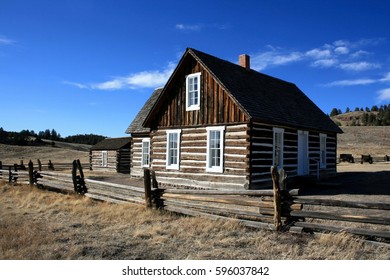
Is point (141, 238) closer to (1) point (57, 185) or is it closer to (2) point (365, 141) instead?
(1) point (57, 185)

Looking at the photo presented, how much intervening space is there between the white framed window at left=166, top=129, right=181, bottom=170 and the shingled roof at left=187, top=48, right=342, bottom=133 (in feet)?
12.5

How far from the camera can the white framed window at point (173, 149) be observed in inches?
733

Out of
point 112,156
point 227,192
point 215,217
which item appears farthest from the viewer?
point 112,156

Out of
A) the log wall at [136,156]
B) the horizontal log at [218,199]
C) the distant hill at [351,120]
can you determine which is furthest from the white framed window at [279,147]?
the distant hill at [351,120]

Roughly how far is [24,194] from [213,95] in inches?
375

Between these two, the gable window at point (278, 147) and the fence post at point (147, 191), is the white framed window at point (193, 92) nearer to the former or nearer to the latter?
the gable window at point (278, 147)

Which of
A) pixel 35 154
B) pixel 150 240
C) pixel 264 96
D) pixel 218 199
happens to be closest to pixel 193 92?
pixel 264 96

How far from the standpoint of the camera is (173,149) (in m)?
19.0

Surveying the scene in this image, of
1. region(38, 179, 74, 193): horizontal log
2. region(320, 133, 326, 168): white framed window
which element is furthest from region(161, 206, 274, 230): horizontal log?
region(320, 133, 326, 168): white framed window

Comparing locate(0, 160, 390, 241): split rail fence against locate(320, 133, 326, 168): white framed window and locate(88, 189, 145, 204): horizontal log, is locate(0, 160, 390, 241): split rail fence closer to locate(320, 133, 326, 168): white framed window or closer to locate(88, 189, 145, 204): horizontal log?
locate(88, 189, 145, 204): horizontal log

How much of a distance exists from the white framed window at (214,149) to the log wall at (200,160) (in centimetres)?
26

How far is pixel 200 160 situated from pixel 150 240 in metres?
9.73

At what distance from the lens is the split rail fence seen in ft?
25.0

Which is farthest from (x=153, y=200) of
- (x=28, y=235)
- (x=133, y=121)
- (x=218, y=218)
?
(x=133, y=121)
